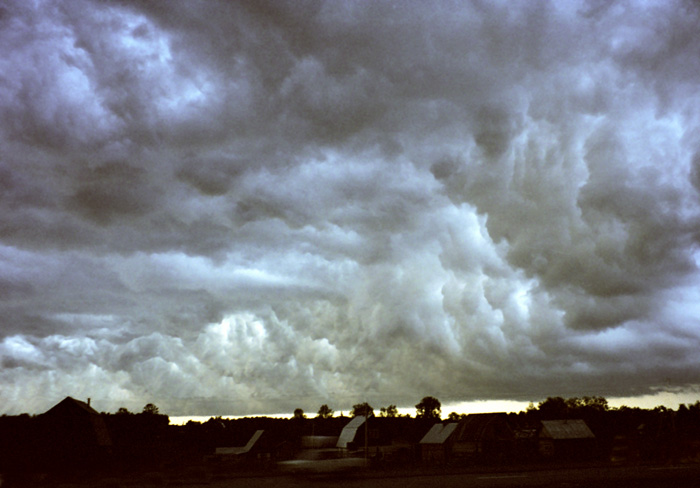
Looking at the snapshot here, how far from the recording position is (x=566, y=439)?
8669 centimetres

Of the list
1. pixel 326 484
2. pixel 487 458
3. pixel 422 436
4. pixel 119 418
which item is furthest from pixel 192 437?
pixel 326 484

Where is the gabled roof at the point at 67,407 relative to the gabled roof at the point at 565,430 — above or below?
above

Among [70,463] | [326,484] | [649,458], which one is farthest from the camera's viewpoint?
[649,458]

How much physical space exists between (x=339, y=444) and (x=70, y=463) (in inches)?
2365

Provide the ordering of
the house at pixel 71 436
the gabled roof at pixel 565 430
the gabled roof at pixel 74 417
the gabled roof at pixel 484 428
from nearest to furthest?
1. the house at pixel 71 436
2. the gabled roof at pixel 74 417
3. the gabled roof at pixel 484 428
4. the gabled roof at pixel 565 430

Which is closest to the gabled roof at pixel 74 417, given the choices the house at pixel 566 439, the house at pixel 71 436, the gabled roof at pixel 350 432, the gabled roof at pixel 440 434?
the house at pixel 71 436

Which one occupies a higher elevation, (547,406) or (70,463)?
(547,406)

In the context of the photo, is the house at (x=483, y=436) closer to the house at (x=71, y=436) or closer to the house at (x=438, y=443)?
the house at (x=438, y=443)

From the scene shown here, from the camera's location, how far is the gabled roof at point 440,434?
3506 inches

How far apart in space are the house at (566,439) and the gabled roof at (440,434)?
13245 millimetres

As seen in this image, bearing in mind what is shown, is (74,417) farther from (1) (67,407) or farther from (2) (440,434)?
(2) (440,434)

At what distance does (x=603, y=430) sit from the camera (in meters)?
102

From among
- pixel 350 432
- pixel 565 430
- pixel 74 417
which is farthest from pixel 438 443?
pixel 74 417

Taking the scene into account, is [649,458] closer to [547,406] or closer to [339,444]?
[339,444]
